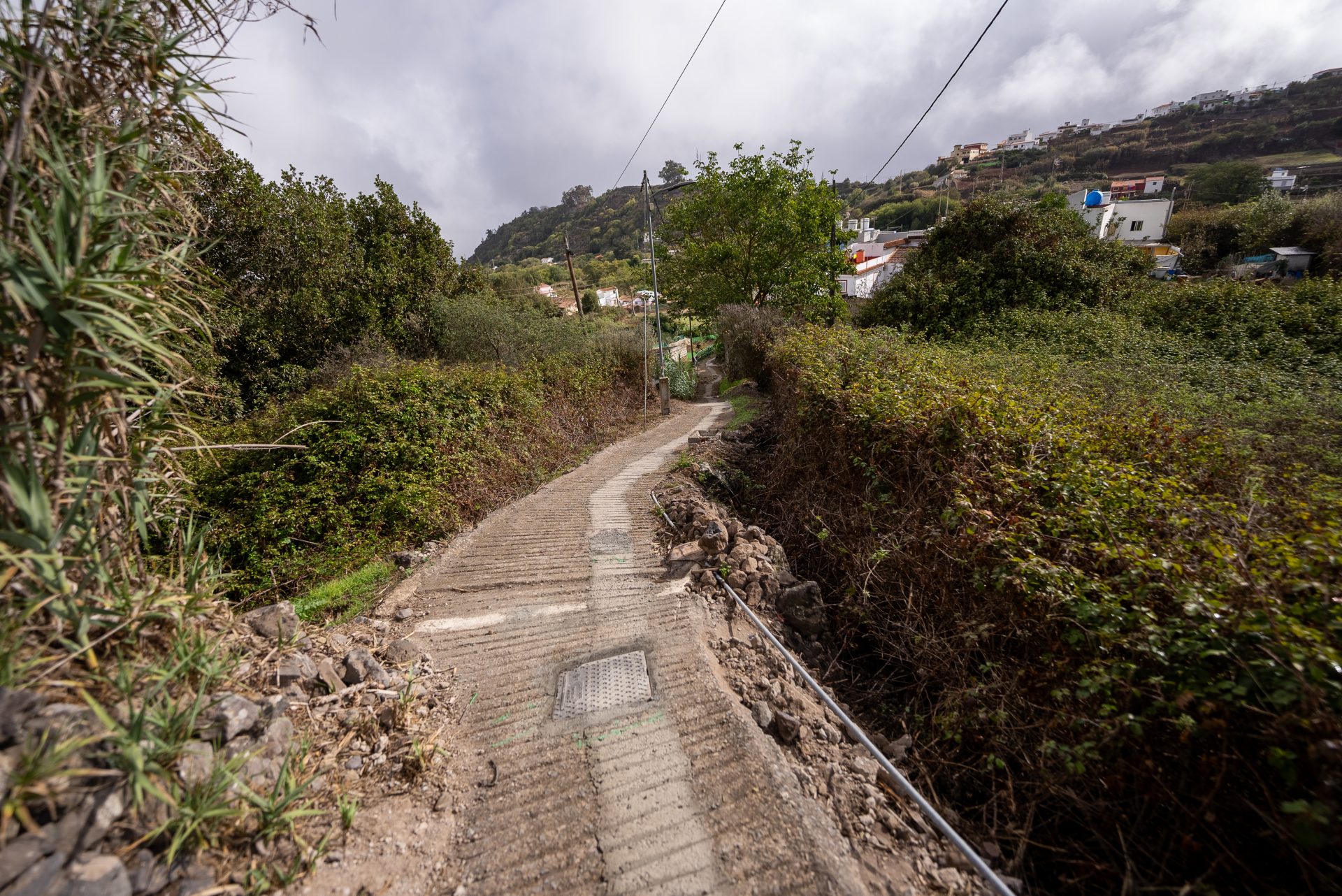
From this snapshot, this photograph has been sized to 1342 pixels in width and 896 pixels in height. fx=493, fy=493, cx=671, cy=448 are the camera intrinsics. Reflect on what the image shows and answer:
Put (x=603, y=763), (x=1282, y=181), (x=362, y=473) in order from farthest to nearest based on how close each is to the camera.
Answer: (x=1282, y=181) < (x=362, y=473) < (x=603, y=763)

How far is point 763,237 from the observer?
19812 millimetres

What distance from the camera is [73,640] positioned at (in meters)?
2.09

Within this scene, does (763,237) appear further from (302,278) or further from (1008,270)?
(302,278)

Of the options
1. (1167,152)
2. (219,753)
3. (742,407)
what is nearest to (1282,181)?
(1167,152)

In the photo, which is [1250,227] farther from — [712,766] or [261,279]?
[261,279]

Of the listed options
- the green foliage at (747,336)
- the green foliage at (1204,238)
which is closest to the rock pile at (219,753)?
the green foliage at (747,336)

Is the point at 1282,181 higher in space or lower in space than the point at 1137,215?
higher

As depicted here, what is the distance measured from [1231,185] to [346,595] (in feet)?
218

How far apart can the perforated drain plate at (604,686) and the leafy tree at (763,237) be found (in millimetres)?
16985

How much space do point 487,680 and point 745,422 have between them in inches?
352

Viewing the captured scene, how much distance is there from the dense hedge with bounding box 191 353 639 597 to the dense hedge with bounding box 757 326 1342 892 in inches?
202

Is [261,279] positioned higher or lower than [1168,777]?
higher

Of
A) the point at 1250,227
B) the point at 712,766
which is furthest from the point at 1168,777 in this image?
the point at 1250,227

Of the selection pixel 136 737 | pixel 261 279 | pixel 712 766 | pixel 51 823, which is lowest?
pixel 712 766
